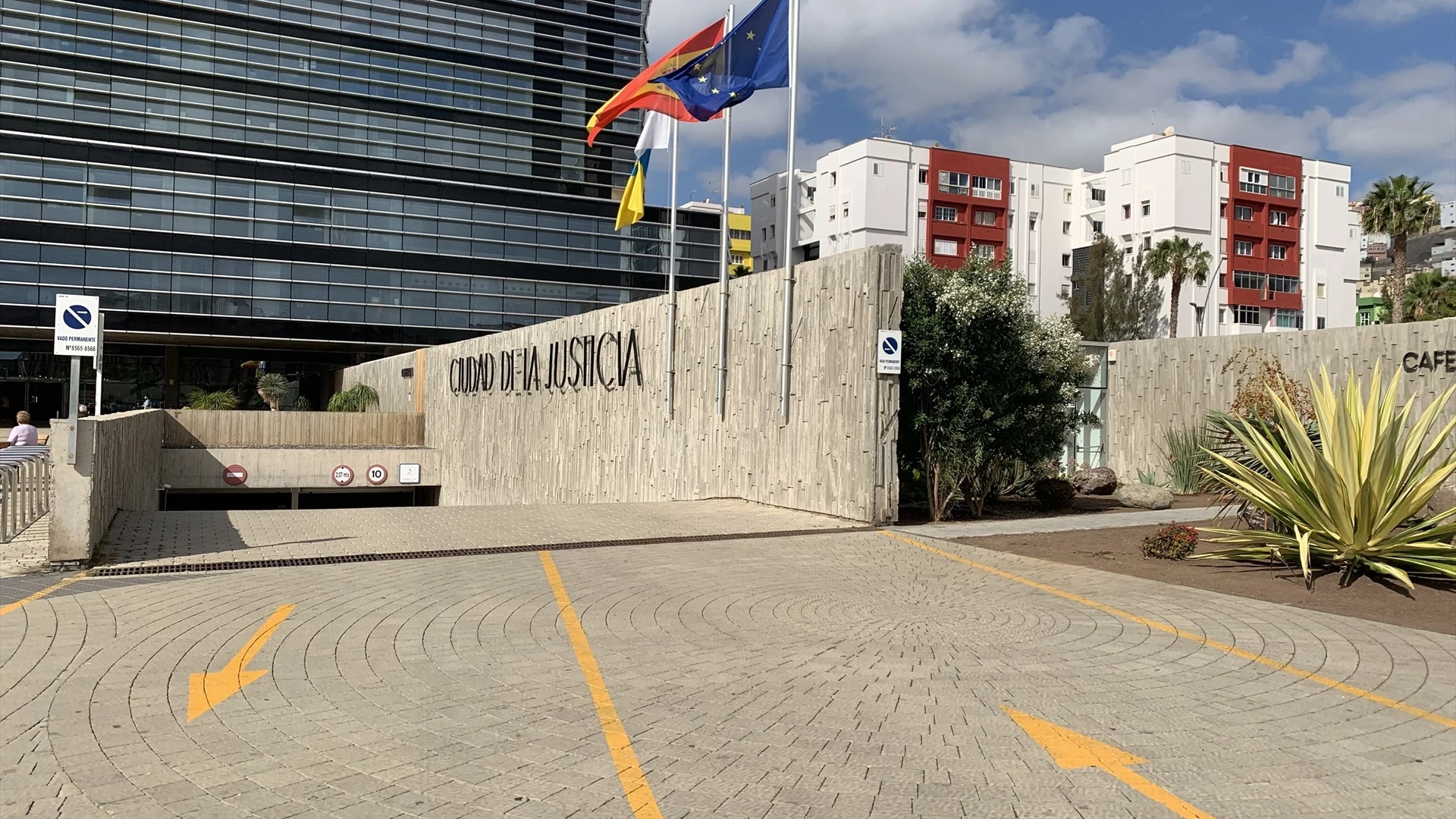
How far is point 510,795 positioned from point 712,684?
1951 mm

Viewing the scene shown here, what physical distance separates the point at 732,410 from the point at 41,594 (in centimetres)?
1088

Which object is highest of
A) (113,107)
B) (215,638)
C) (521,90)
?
(521,90)

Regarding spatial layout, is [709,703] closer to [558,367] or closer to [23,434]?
[23,434]

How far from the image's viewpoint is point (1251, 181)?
7469 cm

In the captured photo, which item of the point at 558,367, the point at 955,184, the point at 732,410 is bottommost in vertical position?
the point at 732,410

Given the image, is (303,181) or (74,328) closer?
(74,328)

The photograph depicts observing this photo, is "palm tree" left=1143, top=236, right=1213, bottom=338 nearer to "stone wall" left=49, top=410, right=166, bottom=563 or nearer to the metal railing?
"stone wall" left=49, top=410, right=166, bottom=563

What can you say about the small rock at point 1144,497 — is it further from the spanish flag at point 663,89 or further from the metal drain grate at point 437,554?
the spanish flag at point 663,89

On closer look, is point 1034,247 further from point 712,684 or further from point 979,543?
point 712,684

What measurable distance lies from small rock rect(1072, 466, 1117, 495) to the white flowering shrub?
167 inches

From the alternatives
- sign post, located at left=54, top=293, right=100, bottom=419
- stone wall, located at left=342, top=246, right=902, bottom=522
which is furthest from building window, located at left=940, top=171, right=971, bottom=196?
sign post, located at left=54, top=293, right=100, bottom=419

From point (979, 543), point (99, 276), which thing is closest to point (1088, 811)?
point (979, 543)

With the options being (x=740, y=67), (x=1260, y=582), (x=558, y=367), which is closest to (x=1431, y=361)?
(x=1260, y=582)

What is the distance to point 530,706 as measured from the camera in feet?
18.5
